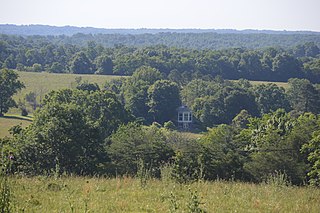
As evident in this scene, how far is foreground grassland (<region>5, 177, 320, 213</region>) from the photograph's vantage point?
7867 millimetres

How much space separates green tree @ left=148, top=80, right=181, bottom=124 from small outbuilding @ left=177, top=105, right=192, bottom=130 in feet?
4.73

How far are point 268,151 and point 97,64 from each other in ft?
263

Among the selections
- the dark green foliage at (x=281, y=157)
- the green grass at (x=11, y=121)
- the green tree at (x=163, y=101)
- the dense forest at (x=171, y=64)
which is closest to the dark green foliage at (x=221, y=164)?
the dark green foliage at (x=281, y=157)

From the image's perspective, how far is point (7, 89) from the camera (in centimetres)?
5662

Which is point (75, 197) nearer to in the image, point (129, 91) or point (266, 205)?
point (266, 205)

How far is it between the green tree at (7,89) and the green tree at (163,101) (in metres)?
17.6

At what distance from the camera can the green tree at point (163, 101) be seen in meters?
63.8

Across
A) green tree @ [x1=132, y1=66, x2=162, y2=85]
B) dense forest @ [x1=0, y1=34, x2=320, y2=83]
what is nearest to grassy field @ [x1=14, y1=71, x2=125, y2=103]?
green tree @ [x1=132, y1=66, x2=162, y2=85]

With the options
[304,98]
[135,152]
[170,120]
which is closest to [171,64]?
[170,120]

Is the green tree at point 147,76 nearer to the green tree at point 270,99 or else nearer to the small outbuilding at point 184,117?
the small outbuilding at point 184,117

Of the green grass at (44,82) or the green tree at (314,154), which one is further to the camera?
the green grass at (44,82)

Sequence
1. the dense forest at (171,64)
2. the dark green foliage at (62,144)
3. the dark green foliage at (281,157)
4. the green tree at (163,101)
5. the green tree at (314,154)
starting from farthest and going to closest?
the dense forest at (171,64) < the green tree at (163,101) < the dark green foliage at (62,144) < the dark green foliage at (281,157) < the green tree at (314,154)

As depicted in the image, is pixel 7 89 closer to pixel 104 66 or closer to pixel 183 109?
pixel 183 109

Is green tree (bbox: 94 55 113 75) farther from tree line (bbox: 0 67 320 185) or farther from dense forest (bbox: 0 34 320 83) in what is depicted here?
tree line (bbox: 0 67 320 185)
